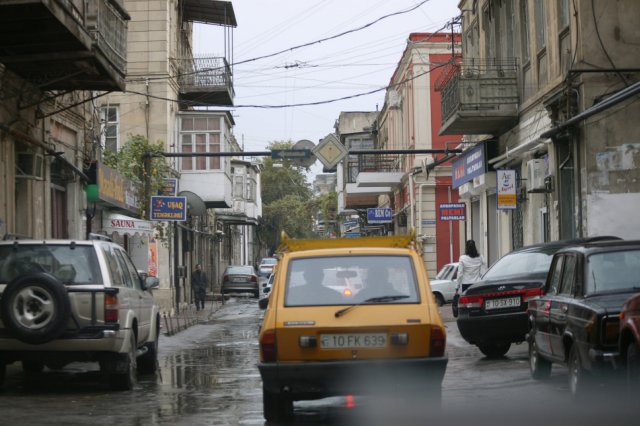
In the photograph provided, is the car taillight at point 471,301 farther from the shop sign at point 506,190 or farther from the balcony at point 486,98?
the balcony at point 486,98

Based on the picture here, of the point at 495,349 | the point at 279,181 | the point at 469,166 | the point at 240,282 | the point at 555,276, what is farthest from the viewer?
the point at 279,181

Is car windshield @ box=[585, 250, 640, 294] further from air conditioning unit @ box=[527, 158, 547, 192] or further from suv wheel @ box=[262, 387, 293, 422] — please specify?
air conditioning unit @ box=[527, 158, 547, 192]

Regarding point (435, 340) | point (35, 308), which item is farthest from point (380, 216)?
point (435, 340)

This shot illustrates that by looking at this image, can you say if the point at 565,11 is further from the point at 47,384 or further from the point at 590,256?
the point at 47,384

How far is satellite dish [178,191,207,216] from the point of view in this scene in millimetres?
37094

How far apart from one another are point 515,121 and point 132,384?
1548 cm

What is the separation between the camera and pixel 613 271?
9672 millimetres

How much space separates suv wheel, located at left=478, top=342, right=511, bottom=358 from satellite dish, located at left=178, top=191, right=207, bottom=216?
75.4 feet

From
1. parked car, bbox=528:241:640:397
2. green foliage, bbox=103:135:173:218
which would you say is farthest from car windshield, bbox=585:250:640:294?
green foliage, bbox=103:135:173:218

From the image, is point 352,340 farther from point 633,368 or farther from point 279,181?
point 279,181

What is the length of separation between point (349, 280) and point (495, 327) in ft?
18.7

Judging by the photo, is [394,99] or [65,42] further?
[394,99]

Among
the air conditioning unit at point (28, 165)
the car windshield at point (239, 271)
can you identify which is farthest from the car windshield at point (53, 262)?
the car windshield at point (239, 271)

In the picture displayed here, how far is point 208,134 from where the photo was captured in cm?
4128
